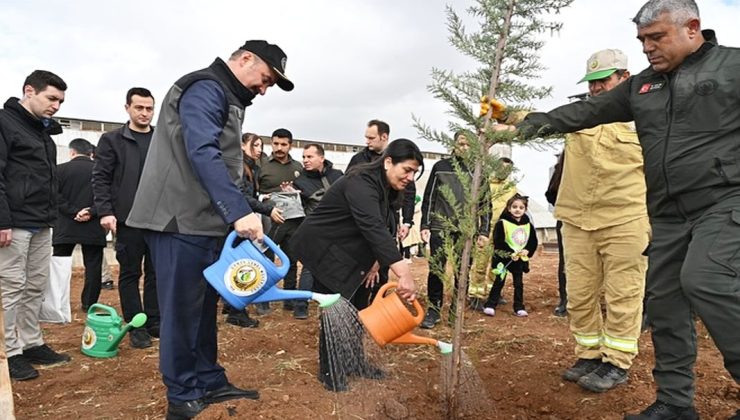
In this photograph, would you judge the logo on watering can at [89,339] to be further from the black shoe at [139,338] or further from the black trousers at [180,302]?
the black trousers at [180,302]

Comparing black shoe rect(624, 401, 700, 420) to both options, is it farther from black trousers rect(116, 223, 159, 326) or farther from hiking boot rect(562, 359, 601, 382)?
black trousers rect(116, 223, 159, 326)

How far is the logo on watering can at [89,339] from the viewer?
4551 millimetres

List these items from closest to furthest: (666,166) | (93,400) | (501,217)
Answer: (666,166), (93,400), (501,217)

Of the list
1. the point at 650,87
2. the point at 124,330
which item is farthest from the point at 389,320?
the point at 124,330

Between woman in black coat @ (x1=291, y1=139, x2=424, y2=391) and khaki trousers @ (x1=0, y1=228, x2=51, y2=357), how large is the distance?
80.4 inches

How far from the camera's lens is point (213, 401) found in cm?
318

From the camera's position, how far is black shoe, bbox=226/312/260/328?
5.55m

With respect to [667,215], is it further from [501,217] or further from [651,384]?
[501,217]

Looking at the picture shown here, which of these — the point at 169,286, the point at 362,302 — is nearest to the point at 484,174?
the point at 362,302

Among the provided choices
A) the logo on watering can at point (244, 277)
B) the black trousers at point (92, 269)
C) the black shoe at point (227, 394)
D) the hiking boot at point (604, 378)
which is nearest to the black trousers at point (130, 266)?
the black trousers at point (92, 269)

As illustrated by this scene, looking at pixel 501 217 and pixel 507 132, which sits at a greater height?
pixel 507 132

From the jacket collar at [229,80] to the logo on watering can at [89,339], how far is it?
8.89 ft

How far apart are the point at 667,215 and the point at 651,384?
140cm

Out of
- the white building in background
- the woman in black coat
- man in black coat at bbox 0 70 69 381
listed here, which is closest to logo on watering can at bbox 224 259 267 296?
the woman in black coat
